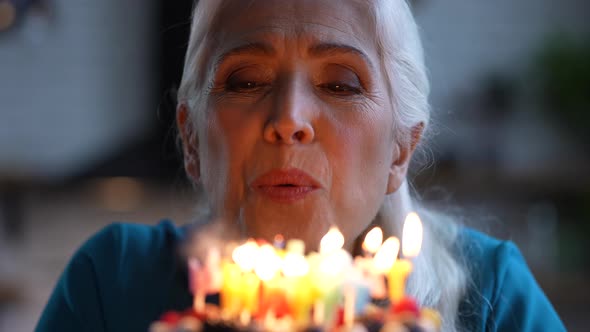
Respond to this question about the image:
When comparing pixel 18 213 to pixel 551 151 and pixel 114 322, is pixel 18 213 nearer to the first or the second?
pixel 551 151

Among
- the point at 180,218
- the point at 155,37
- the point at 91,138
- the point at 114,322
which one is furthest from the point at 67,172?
the point at 114,322

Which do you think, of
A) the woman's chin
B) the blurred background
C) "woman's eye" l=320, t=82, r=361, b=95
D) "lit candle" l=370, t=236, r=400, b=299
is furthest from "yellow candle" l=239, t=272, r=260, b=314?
the blurred background

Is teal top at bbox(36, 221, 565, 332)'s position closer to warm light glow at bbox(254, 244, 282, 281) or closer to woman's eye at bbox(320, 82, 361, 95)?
woman's eye at bbox(320, 82, 361, 95)

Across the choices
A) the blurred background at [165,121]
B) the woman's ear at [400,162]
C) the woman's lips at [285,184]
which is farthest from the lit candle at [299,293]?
the blurred background at [165,121]

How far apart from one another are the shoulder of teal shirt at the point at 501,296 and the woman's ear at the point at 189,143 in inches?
22.8

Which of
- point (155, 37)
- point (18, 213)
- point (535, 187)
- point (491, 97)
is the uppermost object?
point (155, 37)

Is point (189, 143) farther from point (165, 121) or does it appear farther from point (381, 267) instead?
point (165, 121)

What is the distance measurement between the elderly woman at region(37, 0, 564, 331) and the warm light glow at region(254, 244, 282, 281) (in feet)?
0.80

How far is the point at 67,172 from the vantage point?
673 centimetres

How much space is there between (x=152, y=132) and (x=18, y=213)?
1461 mm

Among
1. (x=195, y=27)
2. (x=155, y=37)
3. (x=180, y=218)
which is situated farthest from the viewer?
(x=155, y=37)

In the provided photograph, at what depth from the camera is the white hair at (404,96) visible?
1329mm

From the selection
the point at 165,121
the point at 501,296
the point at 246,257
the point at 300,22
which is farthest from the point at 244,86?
the point at 165,121

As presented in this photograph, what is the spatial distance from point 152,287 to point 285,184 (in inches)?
21.5
